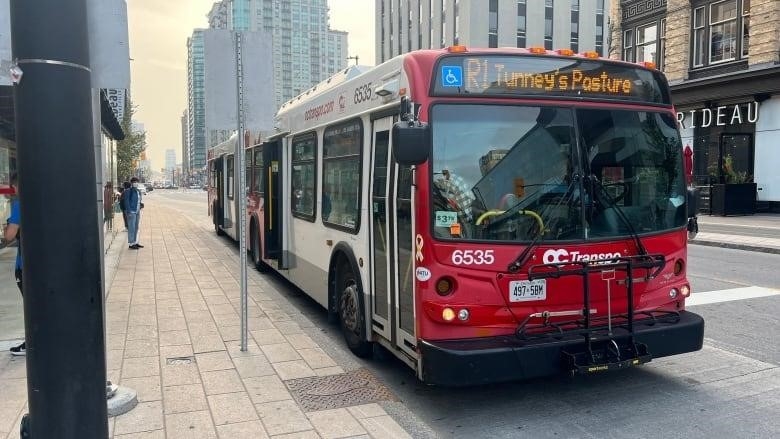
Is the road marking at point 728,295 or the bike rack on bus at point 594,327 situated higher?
the bike rack on bus at point 594,327

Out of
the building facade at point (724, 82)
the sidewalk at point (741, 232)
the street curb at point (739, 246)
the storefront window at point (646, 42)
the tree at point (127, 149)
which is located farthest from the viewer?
the tree at point (127, 149)

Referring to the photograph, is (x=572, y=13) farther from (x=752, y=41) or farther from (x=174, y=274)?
(x=174, y=274)

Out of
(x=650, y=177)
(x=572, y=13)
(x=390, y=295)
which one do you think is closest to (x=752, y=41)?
(x=650, y=177)

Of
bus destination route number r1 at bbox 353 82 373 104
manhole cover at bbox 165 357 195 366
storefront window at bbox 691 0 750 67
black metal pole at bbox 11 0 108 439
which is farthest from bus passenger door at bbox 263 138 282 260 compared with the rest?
storefront window at bbox 691 0 750 67

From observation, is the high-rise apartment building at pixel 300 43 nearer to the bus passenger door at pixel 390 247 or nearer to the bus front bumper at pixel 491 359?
the bus passenger door at pixel 390 247

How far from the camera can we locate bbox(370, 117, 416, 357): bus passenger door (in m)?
5.00

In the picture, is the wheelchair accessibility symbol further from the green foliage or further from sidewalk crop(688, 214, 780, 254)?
the green foliage

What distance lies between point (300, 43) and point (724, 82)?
28.2 meters

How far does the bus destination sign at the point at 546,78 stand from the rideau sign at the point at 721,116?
19773mm

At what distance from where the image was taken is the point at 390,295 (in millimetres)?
5367

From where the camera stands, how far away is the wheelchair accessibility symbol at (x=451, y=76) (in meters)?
4.82

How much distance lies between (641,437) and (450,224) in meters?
1.98

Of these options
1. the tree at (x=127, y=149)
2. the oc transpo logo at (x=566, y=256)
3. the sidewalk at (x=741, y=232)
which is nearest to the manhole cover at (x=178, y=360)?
the oc transpo logo at (x=566, y=256)

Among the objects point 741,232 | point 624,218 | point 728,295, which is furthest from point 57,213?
point 741,232
